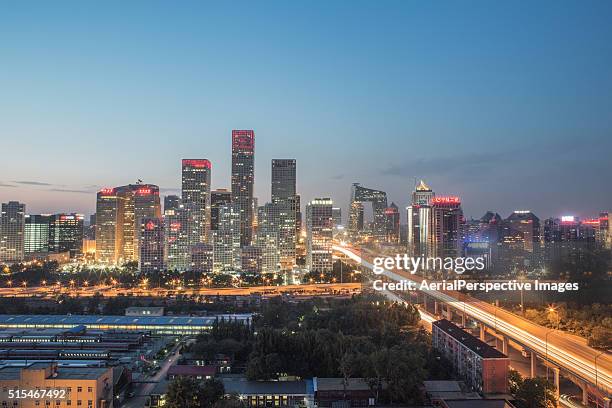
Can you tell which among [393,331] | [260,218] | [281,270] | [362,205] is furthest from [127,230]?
[393,331]

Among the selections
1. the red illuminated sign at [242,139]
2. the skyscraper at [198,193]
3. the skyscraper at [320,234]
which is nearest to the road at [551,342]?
the skyscraper at [320,234]

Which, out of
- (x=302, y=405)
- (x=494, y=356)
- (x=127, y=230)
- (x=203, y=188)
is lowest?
(x=302, y=405)

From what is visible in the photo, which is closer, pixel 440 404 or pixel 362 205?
pixel 440 404

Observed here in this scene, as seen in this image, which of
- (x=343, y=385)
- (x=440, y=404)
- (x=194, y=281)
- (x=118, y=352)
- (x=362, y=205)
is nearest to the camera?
(x=440, y=404)

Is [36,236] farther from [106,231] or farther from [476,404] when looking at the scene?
[476,404]

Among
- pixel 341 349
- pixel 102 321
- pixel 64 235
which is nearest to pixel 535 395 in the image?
pixel 341 349

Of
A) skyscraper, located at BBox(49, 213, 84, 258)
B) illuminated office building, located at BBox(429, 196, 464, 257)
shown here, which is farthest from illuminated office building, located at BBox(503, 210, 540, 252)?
skyscraper, located at BBox(49, 213, 84, 258)

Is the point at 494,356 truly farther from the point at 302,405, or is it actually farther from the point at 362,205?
the point at 362,205

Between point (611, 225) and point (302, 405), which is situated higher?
point (611, 225)
